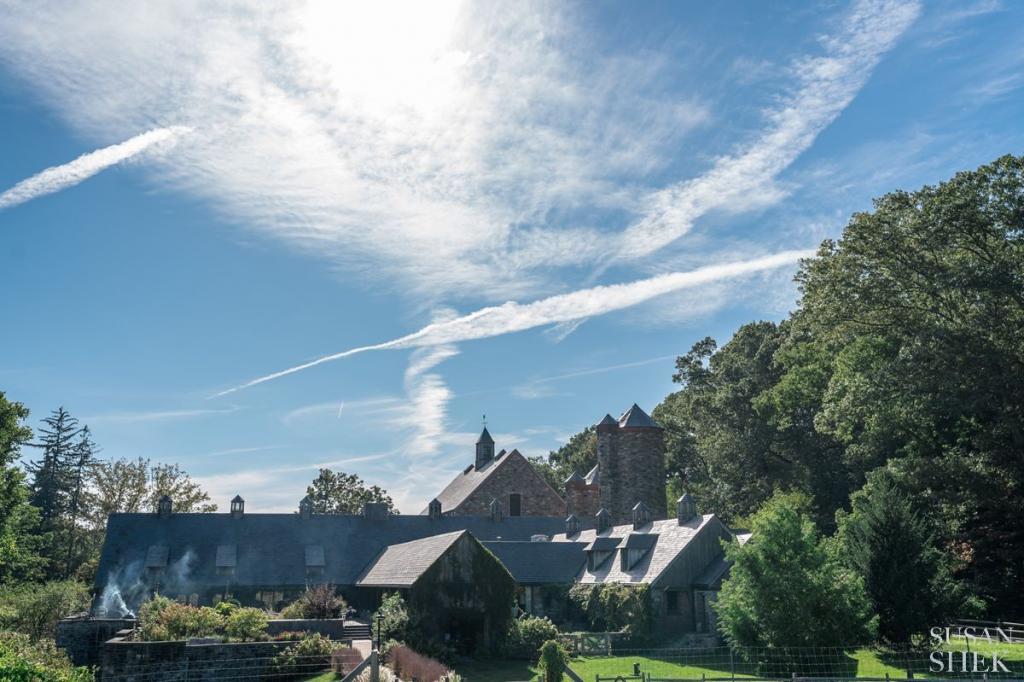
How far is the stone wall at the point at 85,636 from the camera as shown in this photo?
29672 mm

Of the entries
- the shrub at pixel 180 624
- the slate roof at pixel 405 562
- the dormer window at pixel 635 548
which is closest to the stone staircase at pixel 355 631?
the slate roof at pixel 405 562

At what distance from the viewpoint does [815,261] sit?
37.6 m

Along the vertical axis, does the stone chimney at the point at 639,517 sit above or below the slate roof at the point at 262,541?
above

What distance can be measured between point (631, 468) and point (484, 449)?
44.8 feet

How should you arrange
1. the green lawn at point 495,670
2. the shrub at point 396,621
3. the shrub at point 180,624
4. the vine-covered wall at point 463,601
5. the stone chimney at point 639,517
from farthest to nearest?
the stone chimney at point 639,517 → the vine-covered wall at point 463,601 → the shrub at point 396,621 → the shrub at point 180,624 → the green lawn at point 495,670

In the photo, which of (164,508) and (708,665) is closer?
(708,665)

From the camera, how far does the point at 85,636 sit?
99.2 ft

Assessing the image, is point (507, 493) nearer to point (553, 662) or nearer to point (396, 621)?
point (396, 621)

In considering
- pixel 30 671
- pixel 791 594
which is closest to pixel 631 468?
pixel 791 594

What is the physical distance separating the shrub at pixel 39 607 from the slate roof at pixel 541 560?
1946 cm

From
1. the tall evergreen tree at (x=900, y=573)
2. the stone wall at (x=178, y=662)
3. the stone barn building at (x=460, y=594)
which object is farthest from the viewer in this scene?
the stone barn building at (x=460, y=594)

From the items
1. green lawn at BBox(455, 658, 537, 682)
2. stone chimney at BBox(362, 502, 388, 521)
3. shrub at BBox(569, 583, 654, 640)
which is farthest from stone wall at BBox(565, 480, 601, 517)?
green lawn at BBox(455, 658, 537, 682)

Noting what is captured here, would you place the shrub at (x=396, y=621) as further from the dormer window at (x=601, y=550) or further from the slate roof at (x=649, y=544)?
the dormer window at (x=601, y=550)

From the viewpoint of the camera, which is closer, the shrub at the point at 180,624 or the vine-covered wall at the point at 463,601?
the shrub at the point at 180,624
